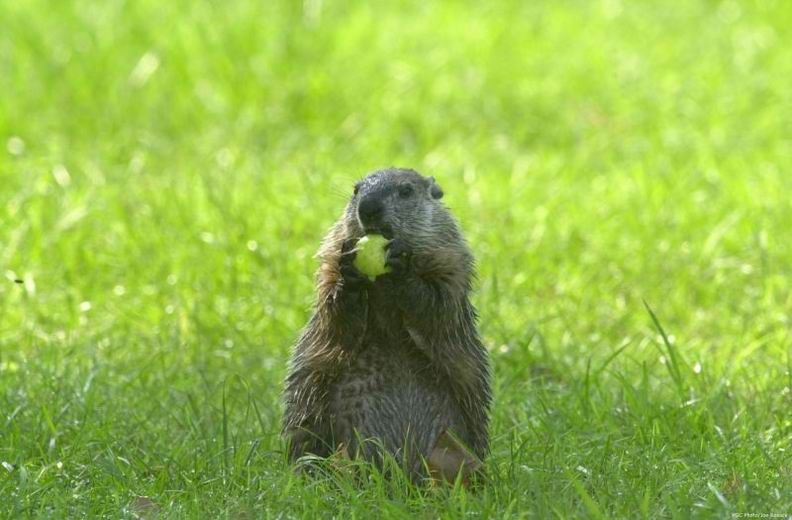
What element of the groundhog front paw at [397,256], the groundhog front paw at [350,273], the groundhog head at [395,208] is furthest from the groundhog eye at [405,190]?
the groundhog front paw at [350,273]

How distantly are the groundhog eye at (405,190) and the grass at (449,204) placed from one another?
0.90 metres

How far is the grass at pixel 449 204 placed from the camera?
191 inches

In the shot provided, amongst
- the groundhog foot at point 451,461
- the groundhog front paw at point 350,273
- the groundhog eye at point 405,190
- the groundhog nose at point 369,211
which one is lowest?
the groundhog foot at point 451,461

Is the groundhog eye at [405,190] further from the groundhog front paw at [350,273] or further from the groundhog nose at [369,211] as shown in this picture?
the groundhog front paw at [350,273]

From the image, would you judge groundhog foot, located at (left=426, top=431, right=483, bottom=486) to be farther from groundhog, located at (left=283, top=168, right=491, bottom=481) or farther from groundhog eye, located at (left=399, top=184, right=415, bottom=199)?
groundhog eye, located at (left=399, top=184, right=415, bottom=199)

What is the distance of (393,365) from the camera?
4.88 meters

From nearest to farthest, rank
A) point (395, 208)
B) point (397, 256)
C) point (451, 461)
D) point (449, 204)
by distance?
point (451, 461)
point (397, 256)
point (395, 208)
point (449, 204)

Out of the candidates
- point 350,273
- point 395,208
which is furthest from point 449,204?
point 350,273

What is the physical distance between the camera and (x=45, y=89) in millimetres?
9562

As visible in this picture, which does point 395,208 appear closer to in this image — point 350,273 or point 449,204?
point 350,273

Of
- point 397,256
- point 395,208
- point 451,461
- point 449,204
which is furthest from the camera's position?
point 449,204

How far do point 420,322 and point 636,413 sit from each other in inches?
37.4

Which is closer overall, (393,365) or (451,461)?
(451,461)

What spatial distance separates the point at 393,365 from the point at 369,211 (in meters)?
0.49
